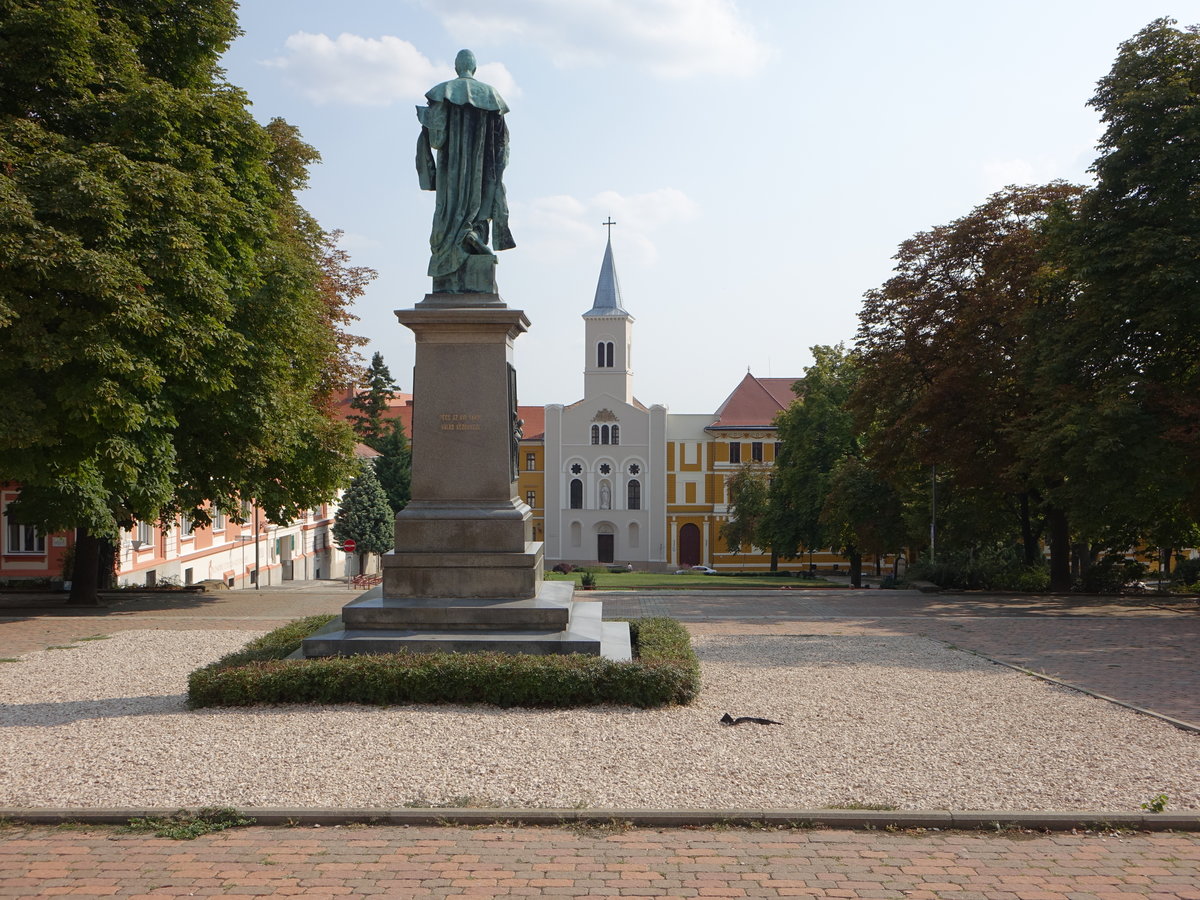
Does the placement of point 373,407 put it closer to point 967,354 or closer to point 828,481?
point 828,481

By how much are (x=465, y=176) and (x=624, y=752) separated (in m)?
7.32

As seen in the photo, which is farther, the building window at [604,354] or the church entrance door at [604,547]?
the building window at [604,354]

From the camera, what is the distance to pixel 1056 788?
720 centimetres

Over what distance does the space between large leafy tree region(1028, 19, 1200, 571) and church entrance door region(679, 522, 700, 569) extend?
51.0 meters

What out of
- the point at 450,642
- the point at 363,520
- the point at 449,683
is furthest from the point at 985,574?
the point at 363,520

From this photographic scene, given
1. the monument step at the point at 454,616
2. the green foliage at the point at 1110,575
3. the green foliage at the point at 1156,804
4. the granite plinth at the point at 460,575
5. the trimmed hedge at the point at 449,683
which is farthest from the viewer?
the green foliage at the point at 1110,575

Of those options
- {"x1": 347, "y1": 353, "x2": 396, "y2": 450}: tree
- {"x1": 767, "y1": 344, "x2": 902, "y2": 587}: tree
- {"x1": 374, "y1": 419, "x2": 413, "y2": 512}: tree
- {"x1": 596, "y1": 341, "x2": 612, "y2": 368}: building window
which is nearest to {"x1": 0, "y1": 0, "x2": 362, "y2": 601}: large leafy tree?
{"x1": 767, "y1": 344, "x2": 902, "y2": 587}: tree

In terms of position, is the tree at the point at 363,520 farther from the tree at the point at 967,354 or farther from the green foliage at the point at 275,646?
the green foliage at the point at 275,646

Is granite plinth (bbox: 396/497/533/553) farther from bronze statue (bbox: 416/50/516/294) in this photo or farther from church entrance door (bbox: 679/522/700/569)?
church entrance door (bbox: 679/522/700/569)

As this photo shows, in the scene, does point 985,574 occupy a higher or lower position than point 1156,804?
higher

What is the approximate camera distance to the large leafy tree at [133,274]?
12.9 meters

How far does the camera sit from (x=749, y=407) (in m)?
74.6

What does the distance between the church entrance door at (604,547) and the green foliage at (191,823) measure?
6686 centimetres

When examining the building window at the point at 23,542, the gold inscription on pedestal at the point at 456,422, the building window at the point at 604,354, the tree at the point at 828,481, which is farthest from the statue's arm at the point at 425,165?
the building window at the point at 604,354
